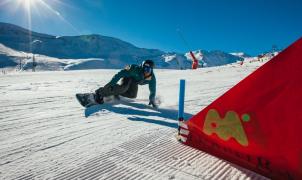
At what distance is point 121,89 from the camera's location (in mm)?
6559

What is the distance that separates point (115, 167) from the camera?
9.63 feet

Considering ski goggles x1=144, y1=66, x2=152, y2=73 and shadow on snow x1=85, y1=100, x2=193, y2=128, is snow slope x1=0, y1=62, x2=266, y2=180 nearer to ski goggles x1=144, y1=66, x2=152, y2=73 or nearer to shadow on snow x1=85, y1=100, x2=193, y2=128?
shadow on snow x1=85, y1=100, x2=193, y2=128

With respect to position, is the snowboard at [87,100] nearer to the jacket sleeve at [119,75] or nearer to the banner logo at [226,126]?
the jacket sleeve at [119,75]

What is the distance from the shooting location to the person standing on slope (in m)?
6.37

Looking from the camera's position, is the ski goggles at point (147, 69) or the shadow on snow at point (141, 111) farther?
the ski goggles at point (147, 69)

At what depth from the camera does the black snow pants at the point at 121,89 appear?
21.0ft

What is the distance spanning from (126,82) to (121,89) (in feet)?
0.68

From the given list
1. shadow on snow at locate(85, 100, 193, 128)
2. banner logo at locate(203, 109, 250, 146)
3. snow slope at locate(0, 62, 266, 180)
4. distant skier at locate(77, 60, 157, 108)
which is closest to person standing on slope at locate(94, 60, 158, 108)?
distant skier at locate(77, 60, 157, 108)

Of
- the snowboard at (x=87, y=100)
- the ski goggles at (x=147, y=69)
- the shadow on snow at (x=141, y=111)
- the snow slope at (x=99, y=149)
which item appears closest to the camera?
the snow slope at (x=99, y=149)

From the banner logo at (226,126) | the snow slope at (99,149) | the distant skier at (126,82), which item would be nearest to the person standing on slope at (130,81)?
the distant skier at (126,82)

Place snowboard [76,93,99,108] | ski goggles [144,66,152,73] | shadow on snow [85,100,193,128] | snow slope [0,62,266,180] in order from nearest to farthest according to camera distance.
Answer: snow slope [0,62,266,180]
shadow on snow [85,100,193,128]
snowboard [76,93,99,108]
ski goggles [144,66,152,73]

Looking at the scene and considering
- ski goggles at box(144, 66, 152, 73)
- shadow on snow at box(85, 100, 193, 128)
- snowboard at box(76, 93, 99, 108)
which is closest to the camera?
shadow on snow at box(85, 100, 193, 128)

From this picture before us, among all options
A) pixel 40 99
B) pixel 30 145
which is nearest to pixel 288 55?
pixel 30 145

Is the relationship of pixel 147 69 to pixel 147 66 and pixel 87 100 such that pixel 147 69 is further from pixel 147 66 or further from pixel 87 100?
pixel 87 100
